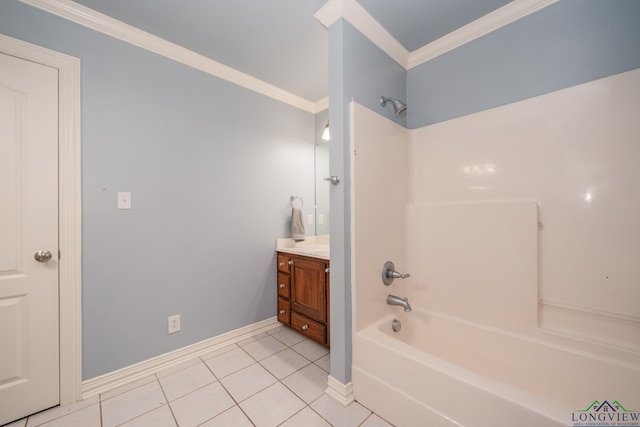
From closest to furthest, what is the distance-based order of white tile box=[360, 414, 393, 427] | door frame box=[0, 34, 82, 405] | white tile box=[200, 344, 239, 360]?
white tile box=[360, 414, 393, 427]
door frame box=[0, 34, 82, 405]
white tile box=[200, 344, 239, 360]

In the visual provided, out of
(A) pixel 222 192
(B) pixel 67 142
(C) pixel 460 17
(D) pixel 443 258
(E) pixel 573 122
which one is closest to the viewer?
(E) pixel 573 122

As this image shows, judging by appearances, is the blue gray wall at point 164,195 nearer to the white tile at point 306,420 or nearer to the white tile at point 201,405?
the white tile at point 201,405

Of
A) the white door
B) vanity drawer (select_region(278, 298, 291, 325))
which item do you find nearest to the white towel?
vanity drawer (select_region(278, 298, 291, 325))

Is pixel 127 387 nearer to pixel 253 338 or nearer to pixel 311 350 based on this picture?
pixel 253 338

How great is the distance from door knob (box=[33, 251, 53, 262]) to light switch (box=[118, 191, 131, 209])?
1.35 ft

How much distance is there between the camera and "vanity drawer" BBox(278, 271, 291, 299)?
7.45ft

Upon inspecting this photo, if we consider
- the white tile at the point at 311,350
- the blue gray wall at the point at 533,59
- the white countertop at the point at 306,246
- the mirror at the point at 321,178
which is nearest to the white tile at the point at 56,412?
the white tile at the point at 311,350

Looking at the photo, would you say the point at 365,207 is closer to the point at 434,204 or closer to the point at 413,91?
the point at 434,204

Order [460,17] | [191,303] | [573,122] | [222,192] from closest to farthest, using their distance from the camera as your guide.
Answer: [573,122], [460,17], [191,303], [222,192]

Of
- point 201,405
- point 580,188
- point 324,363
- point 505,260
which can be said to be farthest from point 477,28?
point 201,405

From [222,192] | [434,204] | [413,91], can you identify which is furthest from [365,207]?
[222,192]

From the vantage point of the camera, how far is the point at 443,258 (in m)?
1.73

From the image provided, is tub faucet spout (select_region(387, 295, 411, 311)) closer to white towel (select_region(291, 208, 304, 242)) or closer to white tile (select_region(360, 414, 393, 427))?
white tile (select_region(360, 414, 393, 427))

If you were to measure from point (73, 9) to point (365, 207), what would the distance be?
207 cm
